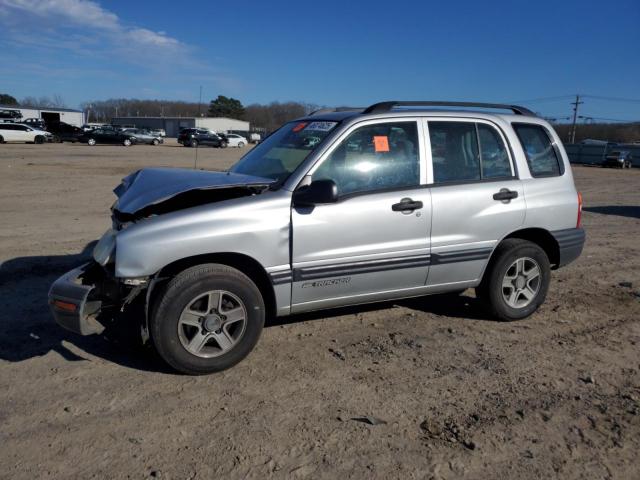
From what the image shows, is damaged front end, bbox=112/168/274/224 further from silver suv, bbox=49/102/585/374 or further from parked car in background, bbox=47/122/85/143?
parked car in background, bbox=47/122/85/143

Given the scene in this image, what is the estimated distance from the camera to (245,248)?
154 inches

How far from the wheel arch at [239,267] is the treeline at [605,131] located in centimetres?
9342

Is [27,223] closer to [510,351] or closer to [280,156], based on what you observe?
[280,156]

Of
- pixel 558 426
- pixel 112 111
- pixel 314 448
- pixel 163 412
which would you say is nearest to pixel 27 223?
pixel 163 412

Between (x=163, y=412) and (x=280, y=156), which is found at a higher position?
(x=280, y=156)

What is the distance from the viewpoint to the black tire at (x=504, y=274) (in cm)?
495

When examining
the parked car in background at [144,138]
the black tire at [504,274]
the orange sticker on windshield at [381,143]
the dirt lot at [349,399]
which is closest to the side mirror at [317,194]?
the orange sticker on windshield at [381,143]

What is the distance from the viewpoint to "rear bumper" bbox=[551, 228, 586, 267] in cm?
520

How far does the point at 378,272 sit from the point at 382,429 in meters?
1.41

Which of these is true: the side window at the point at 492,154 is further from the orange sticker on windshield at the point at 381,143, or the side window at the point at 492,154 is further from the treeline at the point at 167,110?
the treeline at the point at 167,110

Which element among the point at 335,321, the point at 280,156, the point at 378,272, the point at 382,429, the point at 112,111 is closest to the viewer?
the point at 382,429

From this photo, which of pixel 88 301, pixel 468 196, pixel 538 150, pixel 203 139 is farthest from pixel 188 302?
pixel 203 139

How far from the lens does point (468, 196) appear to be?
4691 mm

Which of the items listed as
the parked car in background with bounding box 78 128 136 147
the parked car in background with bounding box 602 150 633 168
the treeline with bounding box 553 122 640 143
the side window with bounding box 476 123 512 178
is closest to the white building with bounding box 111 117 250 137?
the treeline with bounding box 553 122 640 143
